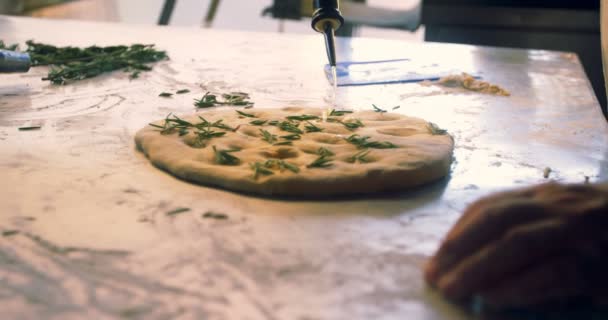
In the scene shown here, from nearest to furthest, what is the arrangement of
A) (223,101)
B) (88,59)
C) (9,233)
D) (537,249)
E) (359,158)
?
(537,249) → (9,233) → (359,158) → (223,101) → (88,59)

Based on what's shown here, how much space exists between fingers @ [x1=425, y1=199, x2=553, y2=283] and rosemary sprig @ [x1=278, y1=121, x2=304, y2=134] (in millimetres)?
688

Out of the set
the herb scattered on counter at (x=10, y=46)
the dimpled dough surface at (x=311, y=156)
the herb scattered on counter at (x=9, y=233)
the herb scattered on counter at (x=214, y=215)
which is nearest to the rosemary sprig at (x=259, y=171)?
the dimpled dough surface at (x=311, y=156)

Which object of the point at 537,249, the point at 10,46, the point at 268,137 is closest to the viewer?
the point at 537,249

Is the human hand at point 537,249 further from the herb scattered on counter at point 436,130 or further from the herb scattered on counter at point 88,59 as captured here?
the herb scattered on counter at point 88,59

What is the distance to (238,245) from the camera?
3.37 feet

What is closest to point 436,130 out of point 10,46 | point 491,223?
point 491,223

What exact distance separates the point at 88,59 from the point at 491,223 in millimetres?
1765

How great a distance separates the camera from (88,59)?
2205mm

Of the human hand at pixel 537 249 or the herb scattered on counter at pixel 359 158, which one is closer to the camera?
the human hand at pixel 537 249

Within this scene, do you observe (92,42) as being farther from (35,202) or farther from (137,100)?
(35,202)

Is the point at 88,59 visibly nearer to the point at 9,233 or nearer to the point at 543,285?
the point at 9,233

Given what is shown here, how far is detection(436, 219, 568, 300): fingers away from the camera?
0.76 meters

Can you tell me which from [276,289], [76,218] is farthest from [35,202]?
[276,289]

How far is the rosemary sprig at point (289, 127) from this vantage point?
4.84ft
